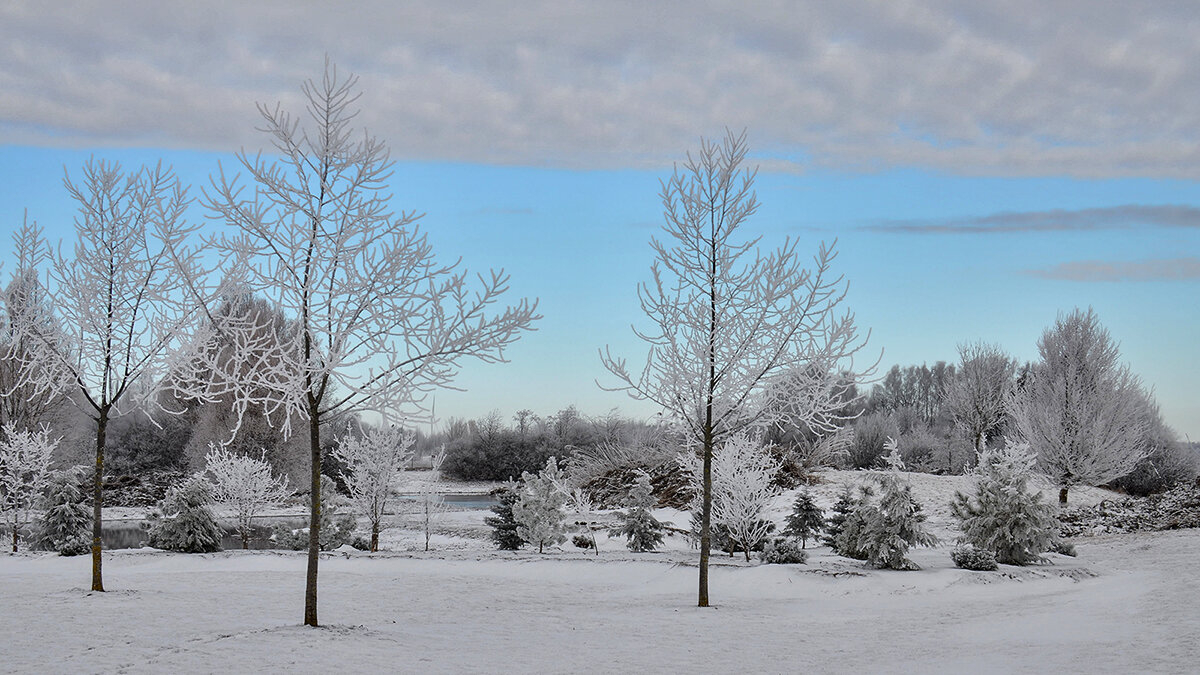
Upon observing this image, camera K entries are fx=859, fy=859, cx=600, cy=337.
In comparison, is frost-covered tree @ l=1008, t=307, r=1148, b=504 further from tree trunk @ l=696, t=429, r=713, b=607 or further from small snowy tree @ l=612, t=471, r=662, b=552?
tree trunk @ l=696, t=429, r=713, b=607

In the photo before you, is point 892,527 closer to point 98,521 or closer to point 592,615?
point 592,615

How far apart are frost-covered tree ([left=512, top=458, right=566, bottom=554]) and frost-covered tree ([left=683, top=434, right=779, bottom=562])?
3752 millimetres

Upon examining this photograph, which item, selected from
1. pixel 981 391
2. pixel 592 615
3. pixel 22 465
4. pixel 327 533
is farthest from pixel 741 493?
pixel 981 391

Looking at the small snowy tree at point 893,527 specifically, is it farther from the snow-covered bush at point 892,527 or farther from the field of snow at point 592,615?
the field of snow at point 592,615

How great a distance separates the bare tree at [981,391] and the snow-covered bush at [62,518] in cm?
3476

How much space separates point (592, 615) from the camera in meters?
10.5

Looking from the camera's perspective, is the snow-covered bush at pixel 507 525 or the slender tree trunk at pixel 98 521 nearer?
the slender tree trunk at pixel 98 521

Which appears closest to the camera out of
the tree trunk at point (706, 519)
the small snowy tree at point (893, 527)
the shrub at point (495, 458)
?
the tree trunk at point (706, 519)

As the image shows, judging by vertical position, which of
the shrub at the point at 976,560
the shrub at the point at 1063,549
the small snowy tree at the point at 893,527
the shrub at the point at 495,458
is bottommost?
the shrub at the point at 495,458

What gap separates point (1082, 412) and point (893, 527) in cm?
1643

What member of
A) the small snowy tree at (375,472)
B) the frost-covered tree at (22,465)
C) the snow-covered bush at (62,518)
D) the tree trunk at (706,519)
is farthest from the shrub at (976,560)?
the frost-covered tree at (22,465)

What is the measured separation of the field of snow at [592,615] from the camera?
7.50 metres

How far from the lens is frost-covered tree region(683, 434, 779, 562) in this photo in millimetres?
14906

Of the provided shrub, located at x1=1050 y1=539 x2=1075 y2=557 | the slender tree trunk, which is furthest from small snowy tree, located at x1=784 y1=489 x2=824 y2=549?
the slender tree trunk
